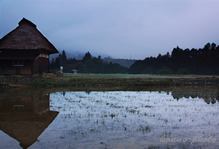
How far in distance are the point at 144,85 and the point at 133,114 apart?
16.7m

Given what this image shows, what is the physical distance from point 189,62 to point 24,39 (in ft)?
151

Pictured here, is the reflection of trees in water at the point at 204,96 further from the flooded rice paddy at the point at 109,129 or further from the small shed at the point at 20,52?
the small shed at the point at 20,52

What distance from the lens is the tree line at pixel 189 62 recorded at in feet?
167

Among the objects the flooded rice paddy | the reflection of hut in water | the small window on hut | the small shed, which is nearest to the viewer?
the flooded rice paddy

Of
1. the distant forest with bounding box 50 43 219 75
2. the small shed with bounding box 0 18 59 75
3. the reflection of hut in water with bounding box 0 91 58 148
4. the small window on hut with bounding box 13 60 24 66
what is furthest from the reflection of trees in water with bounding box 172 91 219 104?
the distant forest with bounding box 50 43 219 75

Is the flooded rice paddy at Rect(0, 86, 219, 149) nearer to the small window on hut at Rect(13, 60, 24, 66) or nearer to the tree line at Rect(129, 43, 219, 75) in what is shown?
the small window on hut at Rect(13, 60, 24, 66)

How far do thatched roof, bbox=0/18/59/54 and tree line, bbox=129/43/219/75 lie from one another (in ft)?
130

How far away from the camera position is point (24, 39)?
85.9 feet

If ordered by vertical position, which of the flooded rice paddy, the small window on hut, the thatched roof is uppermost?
the thatched roof

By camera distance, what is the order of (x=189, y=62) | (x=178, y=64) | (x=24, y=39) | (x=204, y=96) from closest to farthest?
(x=204, y=96)
(x=24, y=39)
(x=189, y=62)
(x=178, y=64)

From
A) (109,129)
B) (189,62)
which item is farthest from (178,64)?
(109,129)

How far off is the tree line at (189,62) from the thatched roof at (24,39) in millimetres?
39653

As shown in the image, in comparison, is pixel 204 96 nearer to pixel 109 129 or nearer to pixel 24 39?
pixel 109 129

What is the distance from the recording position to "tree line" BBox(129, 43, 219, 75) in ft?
167
